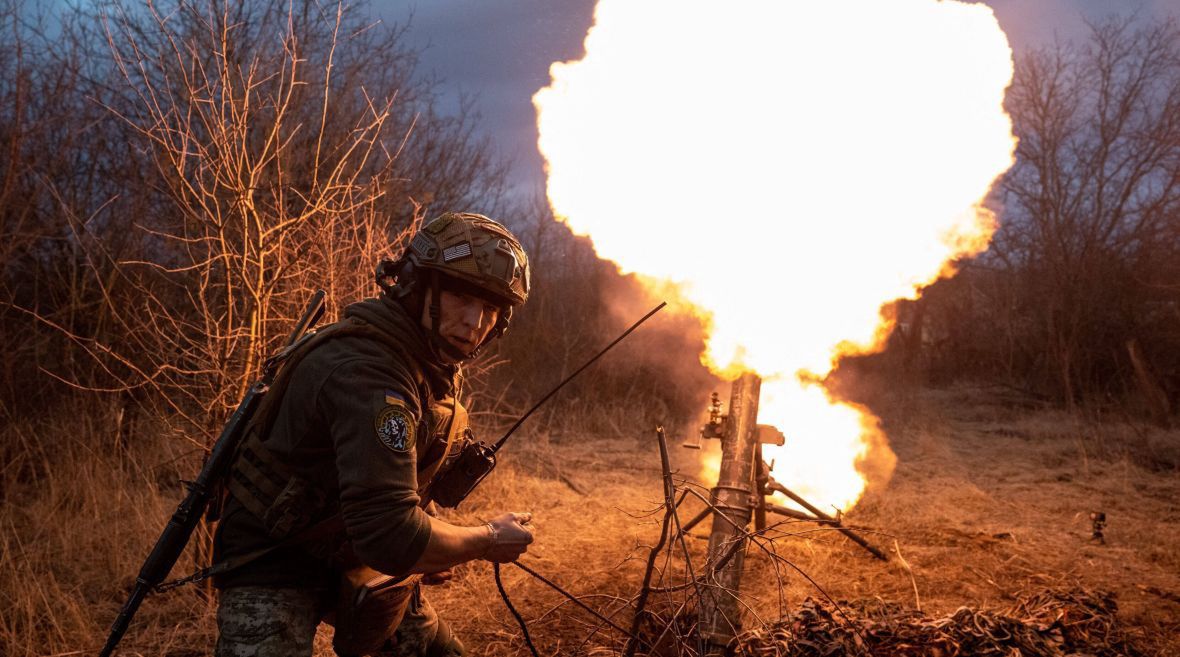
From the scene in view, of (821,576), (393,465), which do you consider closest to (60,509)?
(393,465)

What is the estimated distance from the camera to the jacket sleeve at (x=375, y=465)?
2.35m

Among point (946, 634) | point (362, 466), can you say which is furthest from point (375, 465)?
point (946, 634)

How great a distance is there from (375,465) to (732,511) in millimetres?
2658

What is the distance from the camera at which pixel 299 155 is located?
1053cm

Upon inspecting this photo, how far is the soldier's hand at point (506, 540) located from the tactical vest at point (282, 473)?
1.52 ft

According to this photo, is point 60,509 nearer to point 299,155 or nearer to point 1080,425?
point 299,155

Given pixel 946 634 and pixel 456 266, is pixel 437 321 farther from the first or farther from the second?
pixel 946 634

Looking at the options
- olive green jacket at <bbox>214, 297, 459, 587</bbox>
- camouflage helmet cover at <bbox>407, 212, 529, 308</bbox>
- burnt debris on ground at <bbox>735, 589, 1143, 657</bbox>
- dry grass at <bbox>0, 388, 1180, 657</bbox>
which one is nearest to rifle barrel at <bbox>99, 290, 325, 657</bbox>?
olive green jacket at <bbox>214, 297, 459, 587</bbox>

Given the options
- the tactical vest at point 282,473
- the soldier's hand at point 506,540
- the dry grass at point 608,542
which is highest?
the tactical vest at point 282,473

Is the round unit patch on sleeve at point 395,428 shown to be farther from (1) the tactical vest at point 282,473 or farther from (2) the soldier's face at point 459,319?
(2) the soldier's face at point 459,319

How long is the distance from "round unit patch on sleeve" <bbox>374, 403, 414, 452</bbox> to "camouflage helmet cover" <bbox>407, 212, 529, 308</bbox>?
67 centimetres

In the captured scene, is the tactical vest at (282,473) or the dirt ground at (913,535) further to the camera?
the dirt ground at (913,535)

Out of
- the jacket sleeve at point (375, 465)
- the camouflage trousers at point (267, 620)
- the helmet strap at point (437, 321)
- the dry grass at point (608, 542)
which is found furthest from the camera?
the dry grass at point (608, 542)

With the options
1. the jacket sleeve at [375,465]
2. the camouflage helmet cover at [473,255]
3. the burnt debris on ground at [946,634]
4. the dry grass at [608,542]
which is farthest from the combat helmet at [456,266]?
the burnt debris on ground at [946,634]
